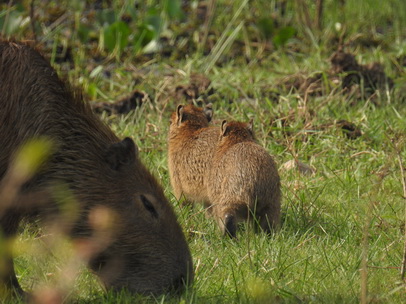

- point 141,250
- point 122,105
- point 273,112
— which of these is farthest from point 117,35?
point 141,250

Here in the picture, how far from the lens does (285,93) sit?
752 cm

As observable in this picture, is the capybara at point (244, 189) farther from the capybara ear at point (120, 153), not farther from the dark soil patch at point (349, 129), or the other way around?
the dark soil patch at point (349, 129)

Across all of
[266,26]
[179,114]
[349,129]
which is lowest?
[266,26]

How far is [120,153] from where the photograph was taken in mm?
3779

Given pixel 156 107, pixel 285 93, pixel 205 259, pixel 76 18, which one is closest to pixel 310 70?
pixel 285 93

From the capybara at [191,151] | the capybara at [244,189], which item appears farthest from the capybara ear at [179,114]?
the capybara at [244,189]

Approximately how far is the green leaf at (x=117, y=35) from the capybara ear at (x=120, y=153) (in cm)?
480

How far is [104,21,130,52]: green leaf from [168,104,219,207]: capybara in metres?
2.72

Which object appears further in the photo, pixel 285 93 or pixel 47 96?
pixel 285 93

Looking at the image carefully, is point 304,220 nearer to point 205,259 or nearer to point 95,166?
point 205,259

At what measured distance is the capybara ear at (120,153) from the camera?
378 centimetres

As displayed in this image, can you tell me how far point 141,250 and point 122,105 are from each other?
3.80m

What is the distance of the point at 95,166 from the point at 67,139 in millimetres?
167

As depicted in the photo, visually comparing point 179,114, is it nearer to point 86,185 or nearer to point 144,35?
point 86,185
